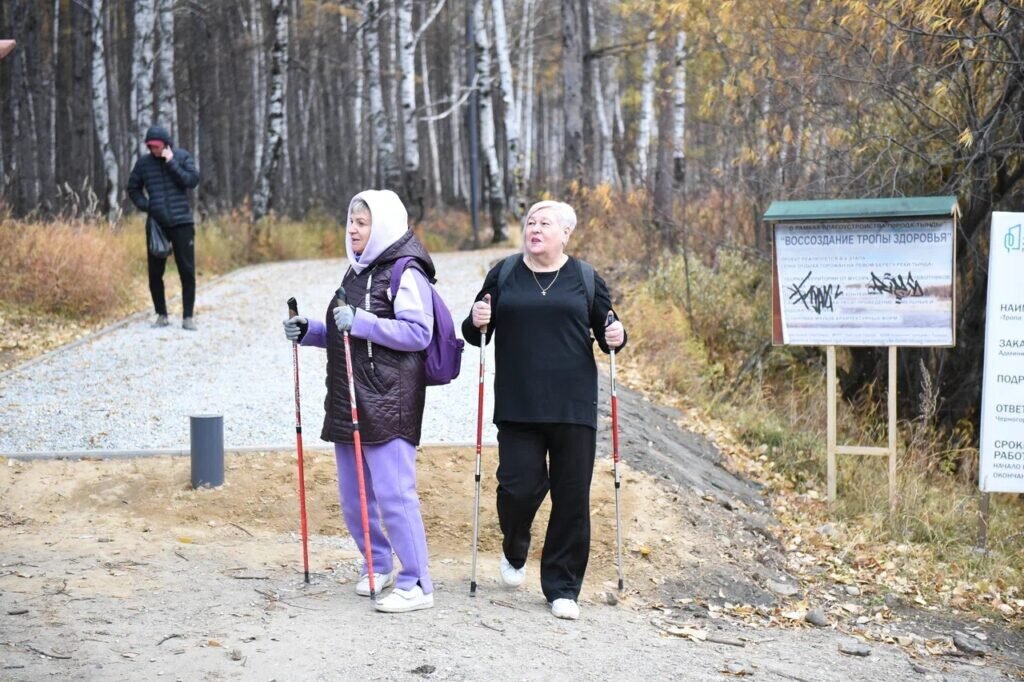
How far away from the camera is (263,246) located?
22.1m

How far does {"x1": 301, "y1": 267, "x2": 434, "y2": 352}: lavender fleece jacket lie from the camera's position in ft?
18.6

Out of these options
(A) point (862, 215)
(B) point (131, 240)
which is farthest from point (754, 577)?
(B) point (131, 240)

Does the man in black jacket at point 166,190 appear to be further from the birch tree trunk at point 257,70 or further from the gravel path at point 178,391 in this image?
the birch tree trunk at point 257,70

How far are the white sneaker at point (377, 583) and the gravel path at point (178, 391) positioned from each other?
252 centimetres

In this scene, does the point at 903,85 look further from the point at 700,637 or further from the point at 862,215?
the point at 700,637

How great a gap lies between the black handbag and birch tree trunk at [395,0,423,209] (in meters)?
11.4

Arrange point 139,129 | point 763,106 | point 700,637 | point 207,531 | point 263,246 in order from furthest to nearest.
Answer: point 263,246 < point 139,129 < point 763,106 < point 207,531 < point 700,637

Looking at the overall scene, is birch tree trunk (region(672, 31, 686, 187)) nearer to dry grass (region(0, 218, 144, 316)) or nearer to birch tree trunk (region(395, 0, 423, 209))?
birch tree trunk (region(395, 0, 423, 209))

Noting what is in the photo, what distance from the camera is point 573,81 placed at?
19.9 meters

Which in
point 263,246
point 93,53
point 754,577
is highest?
point 93,53

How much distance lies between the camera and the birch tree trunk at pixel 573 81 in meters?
19.7

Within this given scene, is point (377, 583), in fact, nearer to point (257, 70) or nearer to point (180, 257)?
point (180, 257)

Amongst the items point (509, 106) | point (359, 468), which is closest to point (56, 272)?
point (359, 468)

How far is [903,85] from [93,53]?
16357mm
